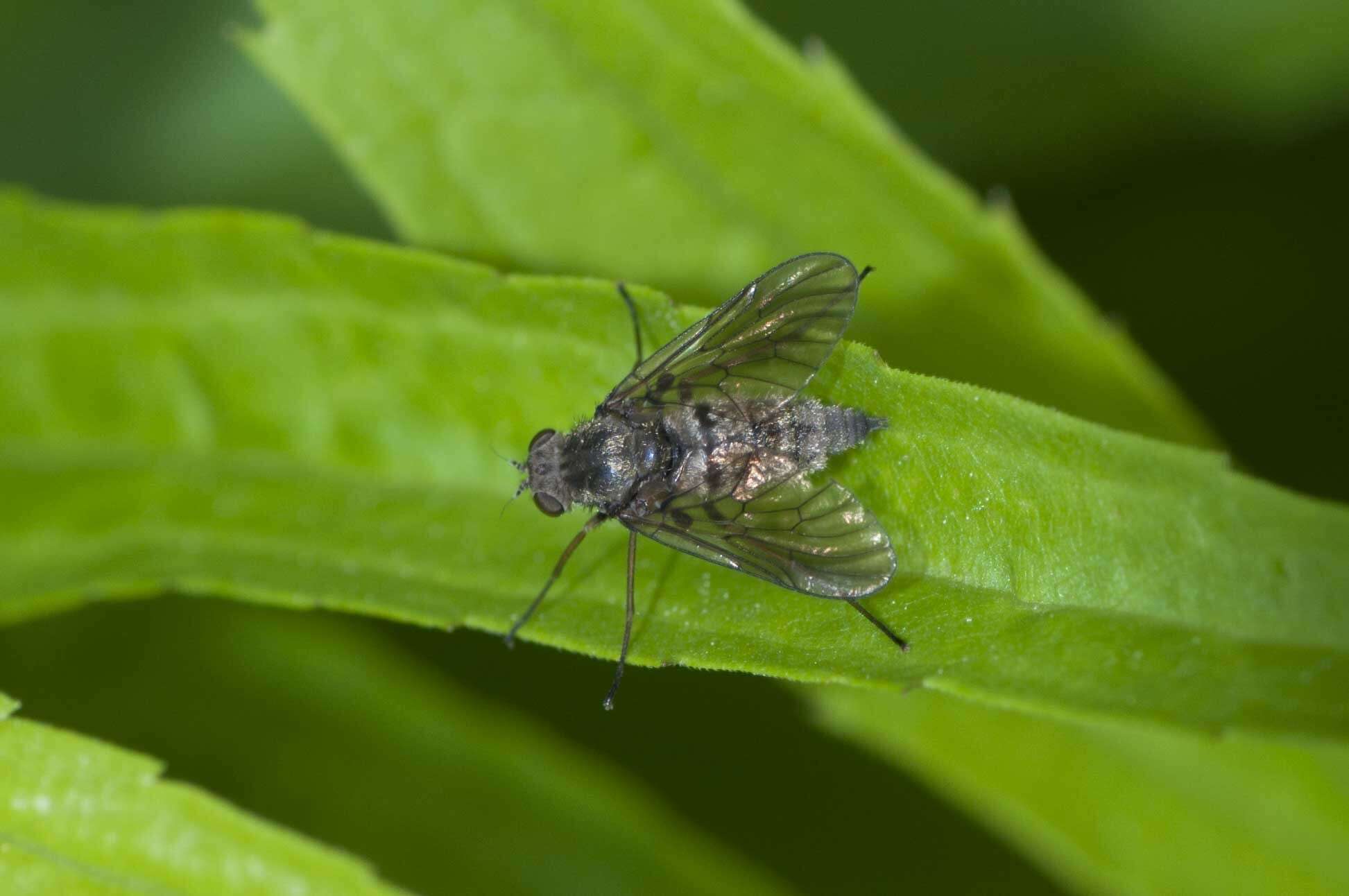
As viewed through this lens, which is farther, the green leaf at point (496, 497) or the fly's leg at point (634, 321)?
the fly's leg at point (634, 321)

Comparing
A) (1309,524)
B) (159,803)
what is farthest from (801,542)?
(159,803)

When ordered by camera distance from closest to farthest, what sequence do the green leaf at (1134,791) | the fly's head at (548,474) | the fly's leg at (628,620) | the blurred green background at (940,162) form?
1. the fly's leg at (628,620)
2. the green leaf at (1134,791)
3. the fly's head at (548,474)
4. the blurred green background at (940,162)

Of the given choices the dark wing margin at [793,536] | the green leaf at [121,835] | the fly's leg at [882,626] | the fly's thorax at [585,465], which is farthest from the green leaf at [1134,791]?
the green leaf at [121,835]

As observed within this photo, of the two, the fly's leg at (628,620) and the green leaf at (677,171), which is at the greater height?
the green leaf at (677,171)

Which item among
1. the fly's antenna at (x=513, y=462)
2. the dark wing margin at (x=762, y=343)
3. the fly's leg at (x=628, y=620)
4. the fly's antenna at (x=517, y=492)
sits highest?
the dark wing margin at (x=762, y=343)

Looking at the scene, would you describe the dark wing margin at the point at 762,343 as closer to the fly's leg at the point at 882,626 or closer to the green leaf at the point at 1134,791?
the fly's leg at the point at 882,626

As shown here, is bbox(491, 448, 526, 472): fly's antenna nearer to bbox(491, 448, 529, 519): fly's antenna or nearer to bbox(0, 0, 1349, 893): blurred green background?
bbox(491, 448, 529, 519): fly's antenna

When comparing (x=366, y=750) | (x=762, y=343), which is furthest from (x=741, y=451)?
(x=366, y=750)
